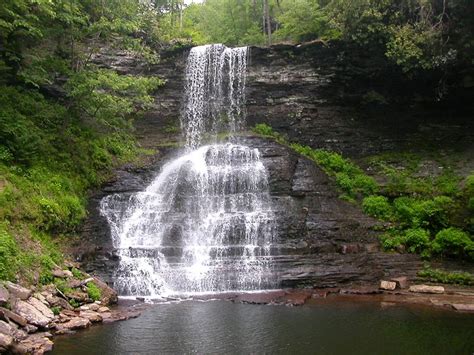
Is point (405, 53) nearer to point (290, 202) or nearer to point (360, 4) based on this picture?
point (360, 4)

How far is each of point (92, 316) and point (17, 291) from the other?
224cm

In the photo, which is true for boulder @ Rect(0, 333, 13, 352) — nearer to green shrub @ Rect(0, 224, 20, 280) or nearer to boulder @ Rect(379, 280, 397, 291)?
green shrub @ Rect(0, 224, 20, 280)

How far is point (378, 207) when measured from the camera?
22.9 meters

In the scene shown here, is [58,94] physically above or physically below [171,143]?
above

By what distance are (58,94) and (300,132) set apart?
1463cm

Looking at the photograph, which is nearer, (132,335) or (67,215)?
(132,335)

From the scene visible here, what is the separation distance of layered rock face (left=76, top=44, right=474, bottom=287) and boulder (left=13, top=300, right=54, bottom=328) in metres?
6.56

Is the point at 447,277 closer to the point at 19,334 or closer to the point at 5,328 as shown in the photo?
the point at 19,334

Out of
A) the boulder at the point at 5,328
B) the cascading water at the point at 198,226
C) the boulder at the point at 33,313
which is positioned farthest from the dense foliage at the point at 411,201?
the boulder at the point at 5,328

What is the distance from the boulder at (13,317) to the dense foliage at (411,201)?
14.9 metres

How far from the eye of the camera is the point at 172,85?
30953 millimetres

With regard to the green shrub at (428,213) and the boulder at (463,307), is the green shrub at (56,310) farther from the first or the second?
the green shrub at (428,213)

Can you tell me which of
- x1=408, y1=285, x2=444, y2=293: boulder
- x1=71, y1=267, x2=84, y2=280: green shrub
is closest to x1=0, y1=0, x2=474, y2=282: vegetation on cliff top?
x1=71, y1=267, x2=84, y2=280: green shrub

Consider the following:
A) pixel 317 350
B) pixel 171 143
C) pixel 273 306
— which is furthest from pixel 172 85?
pixel 317 350
